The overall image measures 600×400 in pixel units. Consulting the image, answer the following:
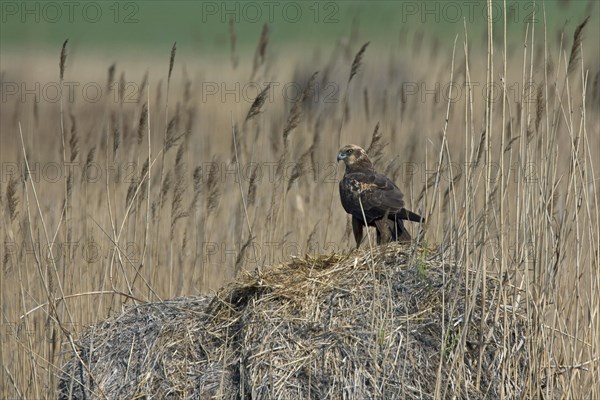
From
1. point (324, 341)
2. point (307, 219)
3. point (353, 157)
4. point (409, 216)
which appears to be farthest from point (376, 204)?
point (324, 341)

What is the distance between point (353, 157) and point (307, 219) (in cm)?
62

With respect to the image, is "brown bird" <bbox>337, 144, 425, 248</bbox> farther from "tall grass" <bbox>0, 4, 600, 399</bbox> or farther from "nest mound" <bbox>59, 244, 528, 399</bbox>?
"nest mound" <bbox>59, 244, 528, 399</bbox>

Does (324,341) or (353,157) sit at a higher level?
(353,157)

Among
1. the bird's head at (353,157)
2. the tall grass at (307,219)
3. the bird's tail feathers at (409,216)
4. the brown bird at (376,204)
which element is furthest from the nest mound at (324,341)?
the bird's head at (353,157)

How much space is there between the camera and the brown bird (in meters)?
4.89

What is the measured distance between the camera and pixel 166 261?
5.61 metres

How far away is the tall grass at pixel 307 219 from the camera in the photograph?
3682mm

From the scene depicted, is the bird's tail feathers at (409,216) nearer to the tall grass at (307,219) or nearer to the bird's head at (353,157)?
the tall grass at (307,219)

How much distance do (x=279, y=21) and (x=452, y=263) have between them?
1288 inches

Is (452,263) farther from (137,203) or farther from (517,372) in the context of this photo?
(137,203)

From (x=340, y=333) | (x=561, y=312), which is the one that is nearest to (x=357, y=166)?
(x=561, y=312)

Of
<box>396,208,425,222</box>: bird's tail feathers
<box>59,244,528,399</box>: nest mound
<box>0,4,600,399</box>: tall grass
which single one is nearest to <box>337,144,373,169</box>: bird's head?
<box>0,4,600,399</box>: tall grass

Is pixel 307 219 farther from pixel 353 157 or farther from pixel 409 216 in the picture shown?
pixel 409 216

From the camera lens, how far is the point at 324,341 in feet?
11.7
